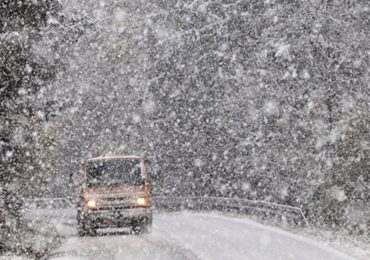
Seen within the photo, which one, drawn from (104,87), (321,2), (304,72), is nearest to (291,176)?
(304,72)

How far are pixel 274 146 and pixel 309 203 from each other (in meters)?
3.36

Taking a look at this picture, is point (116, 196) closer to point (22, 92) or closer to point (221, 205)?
point (22, 92)

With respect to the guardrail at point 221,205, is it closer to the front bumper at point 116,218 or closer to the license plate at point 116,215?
the front bumper at point 116,218

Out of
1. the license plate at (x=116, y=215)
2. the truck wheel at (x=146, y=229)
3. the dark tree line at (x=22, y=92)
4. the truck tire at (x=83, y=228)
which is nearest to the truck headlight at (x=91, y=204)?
the truck tire at (x=83, y=228)

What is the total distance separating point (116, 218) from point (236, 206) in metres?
9.00

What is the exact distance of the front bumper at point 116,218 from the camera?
2033cm

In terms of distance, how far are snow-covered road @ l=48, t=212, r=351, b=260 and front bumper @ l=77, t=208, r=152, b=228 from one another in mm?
339

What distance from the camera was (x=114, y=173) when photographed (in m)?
21.1

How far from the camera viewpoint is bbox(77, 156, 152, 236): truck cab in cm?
2041

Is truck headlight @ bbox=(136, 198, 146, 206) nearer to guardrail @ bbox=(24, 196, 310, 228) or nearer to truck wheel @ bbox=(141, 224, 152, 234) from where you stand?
truck wheel @ bbox=(141, 224, 152, 234)

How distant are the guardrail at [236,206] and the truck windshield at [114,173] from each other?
14.0ft

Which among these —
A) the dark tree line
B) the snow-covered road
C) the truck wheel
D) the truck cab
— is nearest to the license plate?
the truck cab

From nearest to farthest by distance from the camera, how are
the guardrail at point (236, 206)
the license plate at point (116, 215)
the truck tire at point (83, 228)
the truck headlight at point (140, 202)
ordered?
the license plate at point (116, 215) < the truck headlight at point (140, 202) < the truck tire at point (83, 228) < the guardrail at point (236, 206)

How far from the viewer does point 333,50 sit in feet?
89.2
